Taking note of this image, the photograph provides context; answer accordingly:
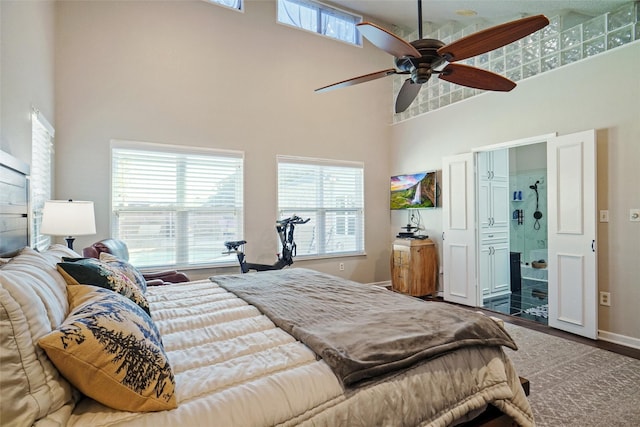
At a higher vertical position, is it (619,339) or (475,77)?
(475,77)

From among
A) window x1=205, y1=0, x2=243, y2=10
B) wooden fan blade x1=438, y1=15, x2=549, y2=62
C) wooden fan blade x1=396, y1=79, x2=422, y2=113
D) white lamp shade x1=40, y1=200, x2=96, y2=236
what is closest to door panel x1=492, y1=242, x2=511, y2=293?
wooden fan blade x1=396, y1=79, x2=422, y2=113

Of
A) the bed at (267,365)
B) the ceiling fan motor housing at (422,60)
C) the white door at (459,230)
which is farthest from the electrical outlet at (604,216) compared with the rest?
the bed at (267,365)

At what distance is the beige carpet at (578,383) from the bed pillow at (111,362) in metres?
2.18

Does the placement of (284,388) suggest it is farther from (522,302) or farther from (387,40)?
(522,302)

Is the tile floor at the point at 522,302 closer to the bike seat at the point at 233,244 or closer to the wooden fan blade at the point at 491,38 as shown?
the wooden fan blade at the point at 491,38

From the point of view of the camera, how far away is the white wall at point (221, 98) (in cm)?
369

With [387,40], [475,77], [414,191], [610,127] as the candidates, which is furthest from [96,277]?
[414,191]

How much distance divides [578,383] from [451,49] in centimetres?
252

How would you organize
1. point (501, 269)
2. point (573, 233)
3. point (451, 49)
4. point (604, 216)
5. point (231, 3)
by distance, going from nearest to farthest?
point (451, 49) < point (604, 216) < point (573, 233) < point (231, 3) < point (501, 269)

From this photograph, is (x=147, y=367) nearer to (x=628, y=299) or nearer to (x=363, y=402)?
(x=363, y=402)

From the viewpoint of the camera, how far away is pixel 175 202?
4203 mm

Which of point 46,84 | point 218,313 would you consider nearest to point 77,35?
point 46,84

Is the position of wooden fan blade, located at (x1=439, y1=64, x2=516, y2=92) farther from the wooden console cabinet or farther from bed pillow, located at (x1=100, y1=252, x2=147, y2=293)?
the wooden console cabinet

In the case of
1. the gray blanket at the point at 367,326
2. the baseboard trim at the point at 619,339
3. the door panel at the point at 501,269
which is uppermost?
the gray blanket at the point at 367,326
